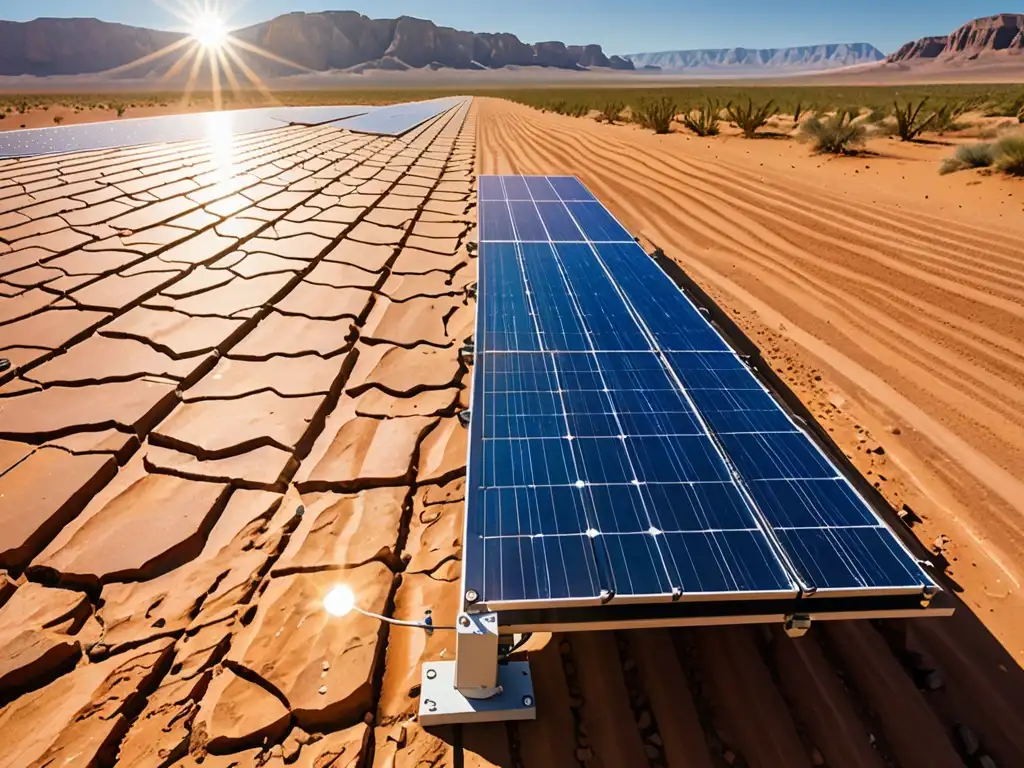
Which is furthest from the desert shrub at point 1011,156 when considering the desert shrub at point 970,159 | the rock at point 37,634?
the rock at point 37,634

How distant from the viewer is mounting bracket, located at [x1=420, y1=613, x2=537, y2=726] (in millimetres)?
1510

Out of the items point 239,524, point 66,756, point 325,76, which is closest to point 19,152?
point 239,524

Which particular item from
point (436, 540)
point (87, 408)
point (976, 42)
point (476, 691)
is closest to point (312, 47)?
point (976, 42)

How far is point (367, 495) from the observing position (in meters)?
2.58

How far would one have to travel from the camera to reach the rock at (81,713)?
1557 mm

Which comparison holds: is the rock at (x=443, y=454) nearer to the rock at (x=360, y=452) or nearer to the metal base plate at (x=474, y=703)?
the rock at (x=360, y=452)

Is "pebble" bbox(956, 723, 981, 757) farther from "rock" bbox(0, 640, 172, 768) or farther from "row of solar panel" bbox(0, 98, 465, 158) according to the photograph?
"row of solar panel" bbox(0, 98, 465, 158)

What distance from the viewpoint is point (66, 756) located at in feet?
5.08

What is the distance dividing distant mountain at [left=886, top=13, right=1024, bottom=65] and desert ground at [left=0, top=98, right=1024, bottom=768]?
11738 centimetres

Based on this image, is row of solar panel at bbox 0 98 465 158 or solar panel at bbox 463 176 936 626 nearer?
solar panel at bbox 463 176 936 626

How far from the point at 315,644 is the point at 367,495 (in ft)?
2.64

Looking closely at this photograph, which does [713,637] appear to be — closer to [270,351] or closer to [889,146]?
[270,351]

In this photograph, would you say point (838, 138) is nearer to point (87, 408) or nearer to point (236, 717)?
point (87, 408)

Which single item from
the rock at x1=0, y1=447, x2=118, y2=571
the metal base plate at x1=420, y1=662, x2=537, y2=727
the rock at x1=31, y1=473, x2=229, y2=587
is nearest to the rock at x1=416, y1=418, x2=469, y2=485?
the rock at x1=31, y1=473, x2=229, y2=587
